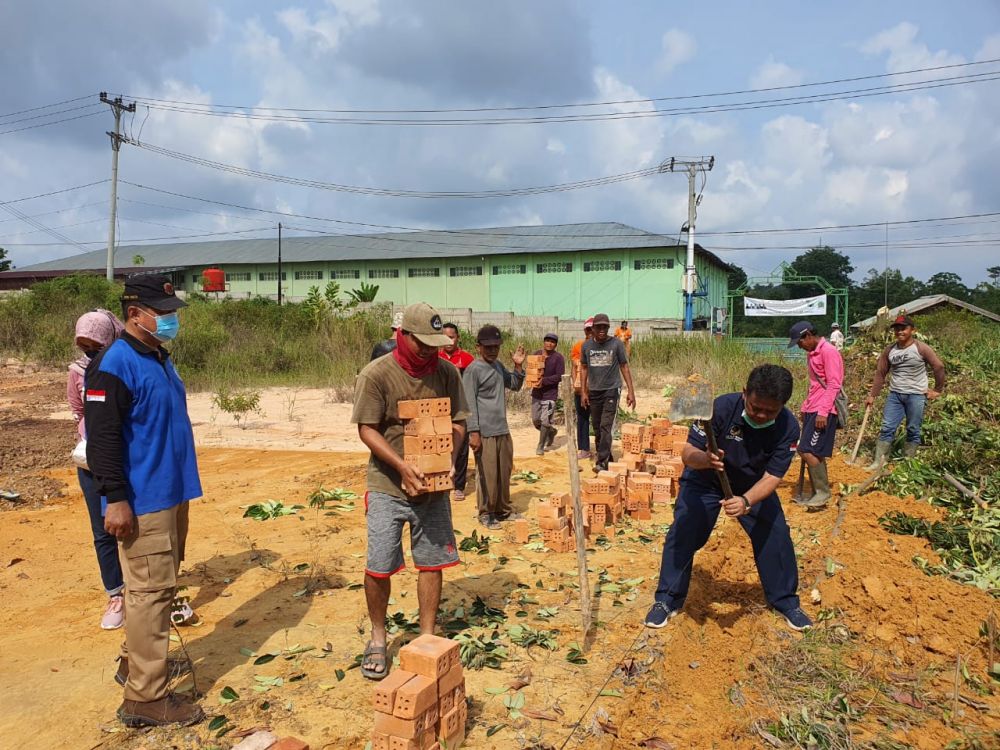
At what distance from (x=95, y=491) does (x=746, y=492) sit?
3935 millimetres

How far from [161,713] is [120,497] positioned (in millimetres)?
1075

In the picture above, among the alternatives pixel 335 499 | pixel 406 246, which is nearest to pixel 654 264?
pixel 406 246

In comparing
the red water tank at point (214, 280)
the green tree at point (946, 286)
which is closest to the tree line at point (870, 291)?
the green tree at point (946, 286)

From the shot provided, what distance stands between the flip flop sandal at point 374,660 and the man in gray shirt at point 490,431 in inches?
114

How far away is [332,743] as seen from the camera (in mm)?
3100

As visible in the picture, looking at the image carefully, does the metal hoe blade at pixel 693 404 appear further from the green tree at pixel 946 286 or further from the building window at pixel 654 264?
the green tree at pixel 946 286

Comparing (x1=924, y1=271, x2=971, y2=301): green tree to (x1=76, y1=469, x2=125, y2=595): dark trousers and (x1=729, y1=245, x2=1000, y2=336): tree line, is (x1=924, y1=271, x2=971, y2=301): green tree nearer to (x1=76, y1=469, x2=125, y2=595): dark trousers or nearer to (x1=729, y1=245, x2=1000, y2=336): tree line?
(x1=729, y1=245, x2=1000, y2=336): tree line

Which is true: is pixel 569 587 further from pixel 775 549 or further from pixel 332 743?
pixel 332 743

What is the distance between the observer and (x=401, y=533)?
11.6 feet

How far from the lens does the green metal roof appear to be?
35125mm

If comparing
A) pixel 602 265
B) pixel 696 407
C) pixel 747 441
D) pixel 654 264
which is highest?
pixel 602 265

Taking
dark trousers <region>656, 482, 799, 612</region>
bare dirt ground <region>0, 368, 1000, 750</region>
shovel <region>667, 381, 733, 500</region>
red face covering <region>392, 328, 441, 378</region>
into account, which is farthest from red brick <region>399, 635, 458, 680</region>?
dark trousers <region>656, 482, 799, 612</region>

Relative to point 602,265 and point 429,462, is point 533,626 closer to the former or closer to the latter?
point 429,462

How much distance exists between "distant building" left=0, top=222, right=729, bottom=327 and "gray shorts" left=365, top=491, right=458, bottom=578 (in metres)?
28.3
